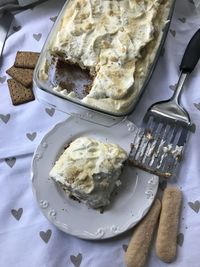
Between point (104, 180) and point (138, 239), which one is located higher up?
point (104, 180)

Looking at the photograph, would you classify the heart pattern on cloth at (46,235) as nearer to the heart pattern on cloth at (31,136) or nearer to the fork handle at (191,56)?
the heart pattern on cloth at (31,136)

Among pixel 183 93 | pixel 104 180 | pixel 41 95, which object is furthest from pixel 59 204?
pixel 183 93

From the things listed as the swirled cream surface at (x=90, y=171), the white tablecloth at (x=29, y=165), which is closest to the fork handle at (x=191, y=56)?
the white tablecloth at (x=29, y=165)

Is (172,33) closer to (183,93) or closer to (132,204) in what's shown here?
(183,93)

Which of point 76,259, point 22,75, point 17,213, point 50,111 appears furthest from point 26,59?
point 76,259

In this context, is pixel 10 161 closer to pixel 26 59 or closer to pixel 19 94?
pixel 19 94
